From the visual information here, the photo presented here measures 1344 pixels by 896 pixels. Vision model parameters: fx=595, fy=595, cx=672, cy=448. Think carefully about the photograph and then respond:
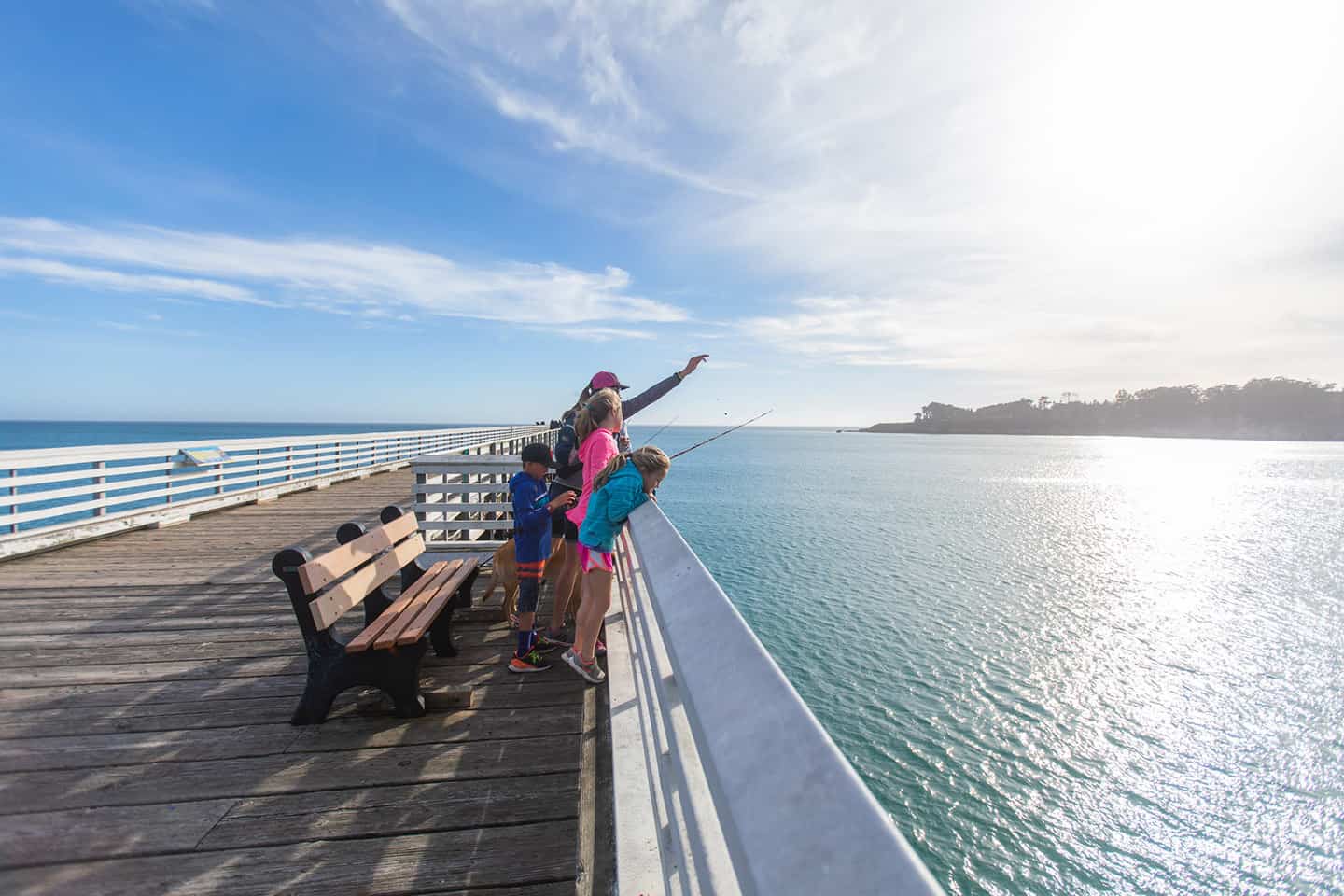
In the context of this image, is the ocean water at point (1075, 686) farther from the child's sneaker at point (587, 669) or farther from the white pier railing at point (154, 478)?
the child's sneaker at point (587, 669)

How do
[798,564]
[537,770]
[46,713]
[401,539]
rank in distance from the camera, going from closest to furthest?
1. [537,770]
2. [46,713]
3. [401,539]
4. [798,564]

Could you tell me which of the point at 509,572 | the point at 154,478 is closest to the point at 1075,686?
the point at 509,572

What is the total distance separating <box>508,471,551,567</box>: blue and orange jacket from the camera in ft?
12.5

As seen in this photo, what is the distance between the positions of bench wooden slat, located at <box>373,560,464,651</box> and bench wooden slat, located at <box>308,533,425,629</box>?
219 mm

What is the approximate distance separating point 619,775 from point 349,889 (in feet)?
3.25

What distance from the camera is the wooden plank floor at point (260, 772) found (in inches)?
83.9

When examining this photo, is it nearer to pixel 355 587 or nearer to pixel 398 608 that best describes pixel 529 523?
pixel 398 608

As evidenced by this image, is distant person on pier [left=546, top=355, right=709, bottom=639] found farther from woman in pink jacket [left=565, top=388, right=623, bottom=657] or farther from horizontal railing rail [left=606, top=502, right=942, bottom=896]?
horizontal railing rail [left=606, top=502, right=942, bottom=896]

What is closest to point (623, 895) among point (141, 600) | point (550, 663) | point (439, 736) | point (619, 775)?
point (619, 775)

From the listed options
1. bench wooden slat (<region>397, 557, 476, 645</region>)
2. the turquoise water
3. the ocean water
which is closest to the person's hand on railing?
bench wooden slat (<region>397, 557, 476, 645</region>)

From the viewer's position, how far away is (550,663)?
3.72 m

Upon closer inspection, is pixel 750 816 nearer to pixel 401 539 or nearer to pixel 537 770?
pixel 537 770

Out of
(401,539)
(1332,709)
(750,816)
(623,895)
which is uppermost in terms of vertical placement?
(750,816)

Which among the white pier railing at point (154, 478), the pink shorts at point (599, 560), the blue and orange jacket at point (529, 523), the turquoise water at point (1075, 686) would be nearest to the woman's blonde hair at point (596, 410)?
the blue and orange jacket at point (529, 523)
